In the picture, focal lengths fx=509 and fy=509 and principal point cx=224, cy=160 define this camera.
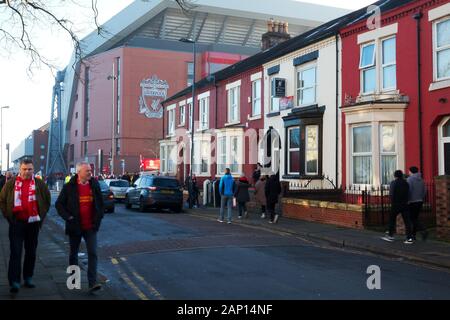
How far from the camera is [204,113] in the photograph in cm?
3325

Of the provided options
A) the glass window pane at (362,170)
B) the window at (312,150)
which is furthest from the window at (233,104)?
the glass window pane at (362,170)

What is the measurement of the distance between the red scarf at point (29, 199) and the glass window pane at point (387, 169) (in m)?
13.3

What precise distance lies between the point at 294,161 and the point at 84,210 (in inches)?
640

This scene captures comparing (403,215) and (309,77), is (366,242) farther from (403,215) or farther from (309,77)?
(309,77)

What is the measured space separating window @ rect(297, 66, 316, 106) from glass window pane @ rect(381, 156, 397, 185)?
4.96 metres

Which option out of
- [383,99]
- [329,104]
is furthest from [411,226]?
[329,104]

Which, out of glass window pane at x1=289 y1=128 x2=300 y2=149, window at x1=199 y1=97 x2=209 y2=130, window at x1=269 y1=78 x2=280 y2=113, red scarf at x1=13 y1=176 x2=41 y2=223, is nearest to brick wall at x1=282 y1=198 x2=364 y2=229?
glass window pane at x1=289 y1=128 x2=300 y2=149

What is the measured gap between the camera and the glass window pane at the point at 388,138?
17641 mm

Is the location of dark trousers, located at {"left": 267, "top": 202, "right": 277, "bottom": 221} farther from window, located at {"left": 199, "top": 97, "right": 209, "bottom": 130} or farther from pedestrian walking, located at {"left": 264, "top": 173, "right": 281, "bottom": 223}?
window, located at {"left": 199, "top": 97, "right": 209, "bottom": 130}

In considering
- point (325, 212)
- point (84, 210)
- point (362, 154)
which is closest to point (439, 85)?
point (362, 154)

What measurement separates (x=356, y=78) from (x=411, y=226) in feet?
24.8

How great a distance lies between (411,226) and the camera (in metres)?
13.3

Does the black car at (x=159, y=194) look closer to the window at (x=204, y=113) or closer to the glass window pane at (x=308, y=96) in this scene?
the glass window pane at (x=308, y=96)

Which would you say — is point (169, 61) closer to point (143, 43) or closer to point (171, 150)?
point (143, 43)
